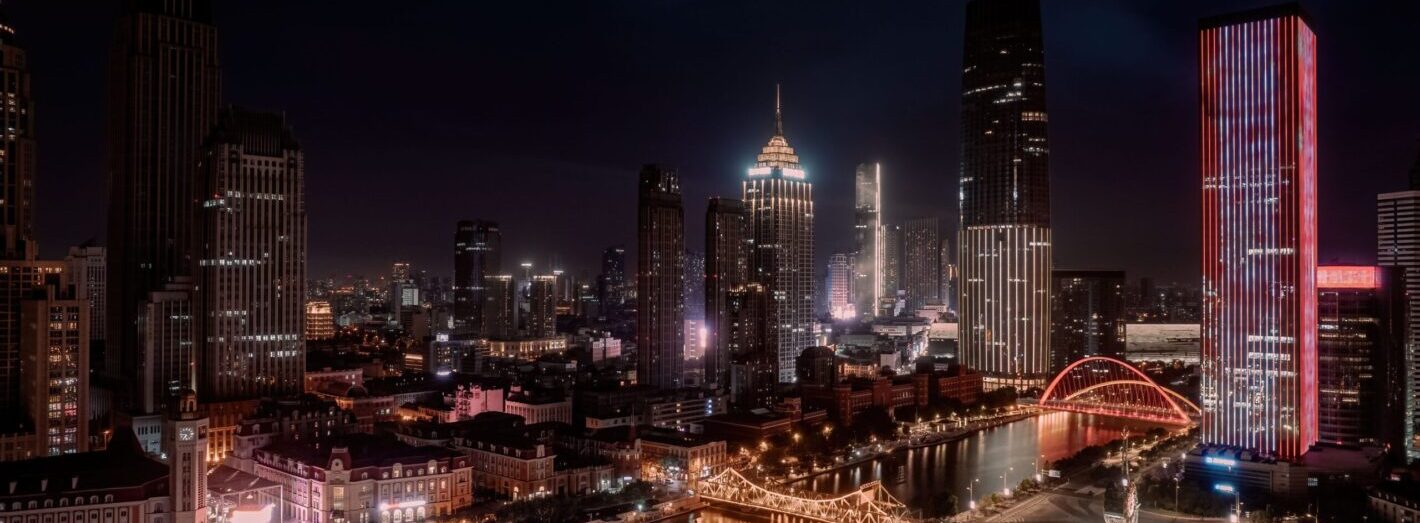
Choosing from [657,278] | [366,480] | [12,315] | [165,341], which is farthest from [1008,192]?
[12,315]

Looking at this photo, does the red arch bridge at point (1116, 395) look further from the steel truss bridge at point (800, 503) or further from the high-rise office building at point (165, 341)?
the high-rise office building at point (165, 341)

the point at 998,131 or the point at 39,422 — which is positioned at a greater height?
the point at 998,131

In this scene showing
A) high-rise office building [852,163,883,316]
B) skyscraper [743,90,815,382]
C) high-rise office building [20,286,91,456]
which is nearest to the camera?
high-rise office building [20,286,91,456]

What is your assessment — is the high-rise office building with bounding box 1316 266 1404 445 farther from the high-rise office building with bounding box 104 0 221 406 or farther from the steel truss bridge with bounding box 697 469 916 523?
the high-rise office building with bounding box 104 0 221 406

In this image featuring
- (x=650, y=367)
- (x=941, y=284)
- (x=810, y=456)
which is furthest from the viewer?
(x=941, y=284)

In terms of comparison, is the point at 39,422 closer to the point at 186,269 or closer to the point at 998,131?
the point at 186,269

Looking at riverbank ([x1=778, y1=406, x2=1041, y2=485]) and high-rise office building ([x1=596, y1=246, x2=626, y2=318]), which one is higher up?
high-rise office building ([x1=596, y1=246, x2=626, y2=318])

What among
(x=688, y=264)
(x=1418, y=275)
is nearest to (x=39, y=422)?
(x=1418, y=275)

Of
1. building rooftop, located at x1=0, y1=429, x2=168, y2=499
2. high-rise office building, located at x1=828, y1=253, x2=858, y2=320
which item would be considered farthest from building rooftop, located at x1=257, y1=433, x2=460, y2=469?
high-rise office building, located at x1=828, y1=253, x2=858, y2=320
